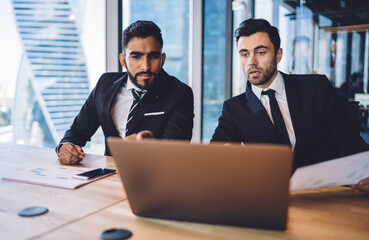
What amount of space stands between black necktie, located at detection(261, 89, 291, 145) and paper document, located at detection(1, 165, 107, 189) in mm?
1044

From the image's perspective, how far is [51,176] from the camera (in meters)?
1.48

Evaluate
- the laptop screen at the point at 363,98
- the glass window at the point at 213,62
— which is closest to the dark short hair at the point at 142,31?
the glass window at the point at 213,62

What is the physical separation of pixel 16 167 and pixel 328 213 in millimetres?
1486

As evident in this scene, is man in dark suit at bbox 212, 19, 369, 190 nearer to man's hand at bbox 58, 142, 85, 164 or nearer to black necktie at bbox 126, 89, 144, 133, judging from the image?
black necktie at bbox 126, 89, 144, 133

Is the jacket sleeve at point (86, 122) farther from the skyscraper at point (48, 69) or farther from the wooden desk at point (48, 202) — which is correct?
the skyscraper at point (48, 69)

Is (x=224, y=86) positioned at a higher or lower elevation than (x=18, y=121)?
higher

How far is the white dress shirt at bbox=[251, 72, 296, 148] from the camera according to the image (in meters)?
1.91

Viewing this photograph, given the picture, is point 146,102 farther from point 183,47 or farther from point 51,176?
point 183,47

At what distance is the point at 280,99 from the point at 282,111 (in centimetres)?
8

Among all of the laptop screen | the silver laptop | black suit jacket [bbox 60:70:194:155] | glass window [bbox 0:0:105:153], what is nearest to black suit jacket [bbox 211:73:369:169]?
black suit jacket [bbox 60:70:194:155]

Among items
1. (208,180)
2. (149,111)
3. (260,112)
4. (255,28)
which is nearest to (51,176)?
(149,111)

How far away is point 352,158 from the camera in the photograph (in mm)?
1113

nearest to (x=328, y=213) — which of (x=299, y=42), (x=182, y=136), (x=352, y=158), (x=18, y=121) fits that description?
(x=352, y=158)

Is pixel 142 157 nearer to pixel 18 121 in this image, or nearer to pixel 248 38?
pixel 248 38
